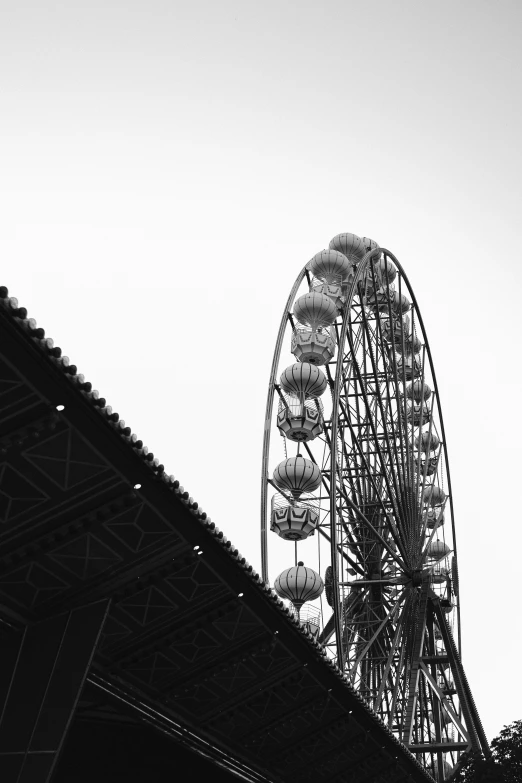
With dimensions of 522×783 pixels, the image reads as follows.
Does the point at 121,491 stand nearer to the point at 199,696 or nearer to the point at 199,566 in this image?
the point at 199,566

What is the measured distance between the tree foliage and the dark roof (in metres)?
2.14

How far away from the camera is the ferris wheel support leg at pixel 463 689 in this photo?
31625mm

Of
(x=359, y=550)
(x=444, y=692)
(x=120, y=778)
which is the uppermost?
(x=359, y=550)

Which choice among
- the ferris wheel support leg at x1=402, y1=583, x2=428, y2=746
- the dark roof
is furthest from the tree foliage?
the ferris wheel support leg at x1=402, y1=583, x2=428, y2=746

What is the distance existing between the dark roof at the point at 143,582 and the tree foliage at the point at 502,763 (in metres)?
2.14

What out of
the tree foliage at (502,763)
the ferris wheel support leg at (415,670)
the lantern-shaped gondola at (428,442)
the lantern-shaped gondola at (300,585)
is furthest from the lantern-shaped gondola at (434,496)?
the tree foliage at (502,763)

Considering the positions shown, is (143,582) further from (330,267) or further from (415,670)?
(330,267)

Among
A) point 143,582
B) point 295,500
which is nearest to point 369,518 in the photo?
point 295,500

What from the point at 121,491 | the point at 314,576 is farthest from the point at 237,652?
the point at 314,576

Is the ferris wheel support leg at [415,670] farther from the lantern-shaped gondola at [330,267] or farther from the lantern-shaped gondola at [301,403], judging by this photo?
the lantern-shaped gondola at [330,267]

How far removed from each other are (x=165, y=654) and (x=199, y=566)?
235 centimetres

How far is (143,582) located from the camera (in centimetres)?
1429

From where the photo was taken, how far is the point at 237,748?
19672mm

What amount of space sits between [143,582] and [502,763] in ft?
30.3
